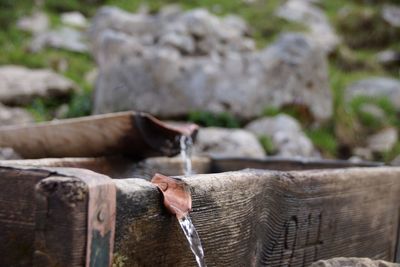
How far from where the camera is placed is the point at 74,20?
1428 centimetres

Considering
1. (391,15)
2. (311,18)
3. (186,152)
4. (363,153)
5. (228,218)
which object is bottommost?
(363,153)

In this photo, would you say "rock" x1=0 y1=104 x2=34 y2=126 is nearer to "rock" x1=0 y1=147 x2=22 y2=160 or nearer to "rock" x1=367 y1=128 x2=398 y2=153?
"rock" x1=0 y1=147 x2=22 y2=160

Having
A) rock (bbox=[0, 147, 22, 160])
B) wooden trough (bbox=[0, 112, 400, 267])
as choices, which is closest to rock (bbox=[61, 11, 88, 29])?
rock (bbox=[0, 147, 22, 160])

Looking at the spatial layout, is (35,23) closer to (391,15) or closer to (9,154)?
(391,15)

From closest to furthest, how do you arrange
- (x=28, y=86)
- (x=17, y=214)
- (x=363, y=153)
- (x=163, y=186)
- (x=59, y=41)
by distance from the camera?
1. (x=17, y=214)
2. (x=163, y=186)
3. (x=363, y=153)
4. (x=28, y=86)
5. (x=59, y=41)

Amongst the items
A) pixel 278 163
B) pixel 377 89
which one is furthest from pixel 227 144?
pixel 377 89

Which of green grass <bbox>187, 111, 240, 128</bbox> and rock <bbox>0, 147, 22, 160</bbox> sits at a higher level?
rock <bbox>0, 147, 22, 160</bbox>

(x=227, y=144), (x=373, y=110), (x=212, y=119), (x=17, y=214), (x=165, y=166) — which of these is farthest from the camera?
(x=373, y=110)

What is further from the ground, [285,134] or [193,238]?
[193,238]

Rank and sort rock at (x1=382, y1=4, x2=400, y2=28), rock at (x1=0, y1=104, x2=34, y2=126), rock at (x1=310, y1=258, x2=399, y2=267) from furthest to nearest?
rock at (x1=382, y1=4, x2=400, y2=28), rock at (x1=0, y1=104, x2=34, y2=126), rock at (x1=310, y1=258, x2=399, y2=267)

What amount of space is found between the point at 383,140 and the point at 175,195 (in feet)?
21.8

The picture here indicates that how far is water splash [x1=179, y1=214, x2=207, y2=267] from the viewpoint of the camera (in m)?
1.83

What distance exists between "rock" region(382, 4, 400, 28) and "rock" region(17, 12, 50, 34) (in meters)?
7.41

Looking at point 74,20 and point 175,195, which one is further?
point 74,20
